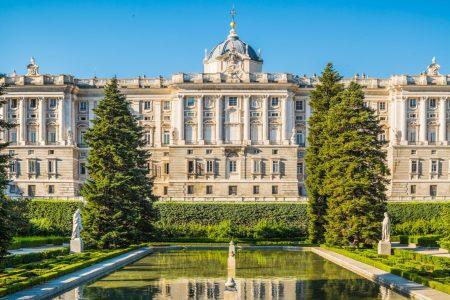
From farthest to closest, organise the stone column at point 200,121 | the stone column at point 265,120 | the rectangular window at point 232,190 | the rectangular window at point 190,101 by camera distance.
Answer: the rectangular window at point 190,101 → the stone column at point 265,120 → the stone column at point 200,121 → the rectangular window at point 232,190

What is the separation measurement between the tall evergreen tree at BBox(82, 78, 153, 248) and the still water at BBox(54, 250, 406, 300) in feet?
19.7

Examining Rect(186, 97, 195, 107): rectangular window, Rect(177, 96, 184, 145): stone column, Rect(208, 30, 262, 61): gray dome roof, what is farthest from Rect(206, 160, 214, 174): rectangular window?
Rect(208, 30, 262, 61): gray dome roof

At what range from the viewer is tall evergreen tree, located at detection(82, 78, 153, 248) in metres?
45.4

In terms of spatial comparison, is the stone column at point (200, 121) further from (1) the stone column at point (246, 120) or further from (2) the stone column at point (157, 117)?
(2) the stone column at point (157, 117)

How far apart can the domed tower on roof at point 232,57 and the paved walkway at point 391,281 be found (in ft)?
158

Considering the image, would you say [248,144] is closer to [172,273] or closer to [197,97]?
[197,97]

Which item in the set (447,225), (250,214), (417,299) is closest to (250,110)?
(250,214)

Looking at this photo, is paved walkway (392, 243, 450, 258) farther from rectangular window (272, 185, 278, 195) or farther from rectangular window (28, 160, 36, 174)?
rectangular window (28, 160, 36, 174)

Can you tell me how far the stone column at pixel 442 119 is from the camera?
85062 millimetres

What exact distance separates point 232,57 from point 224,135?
9.12m

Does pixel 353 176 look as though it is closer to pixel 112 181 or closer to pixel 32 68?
pixel 112 181

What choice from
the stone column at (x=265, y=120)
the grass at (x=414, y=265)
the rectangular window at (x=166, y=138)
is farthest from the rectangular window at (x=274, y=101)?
the grass at (x=414, y=265)

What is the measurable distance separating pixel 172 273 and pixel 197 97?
52942mm

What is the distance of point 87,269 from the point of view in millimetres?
32375
